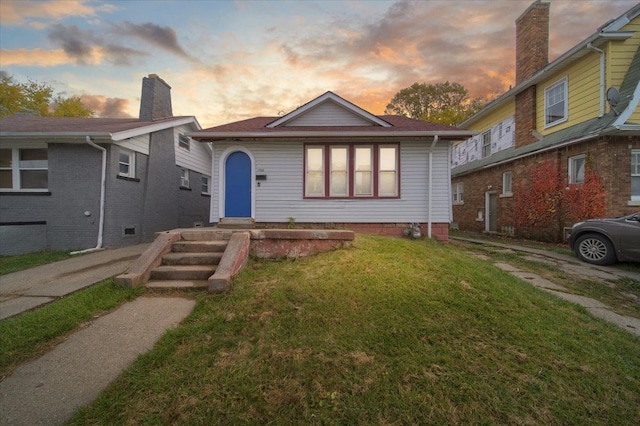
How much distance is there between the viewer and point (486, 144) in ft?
54.2

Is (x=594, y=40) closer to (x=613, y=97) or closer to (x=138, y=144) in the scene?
(x=613, y=97)

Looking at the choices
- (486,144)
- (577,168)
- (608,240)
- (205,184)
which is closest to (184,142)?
(205,184)

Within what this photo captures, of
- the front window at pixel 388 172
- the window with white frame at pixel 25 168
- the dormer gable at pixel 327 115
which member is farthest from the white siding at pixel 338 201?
the window with white frame at pixel 25 168

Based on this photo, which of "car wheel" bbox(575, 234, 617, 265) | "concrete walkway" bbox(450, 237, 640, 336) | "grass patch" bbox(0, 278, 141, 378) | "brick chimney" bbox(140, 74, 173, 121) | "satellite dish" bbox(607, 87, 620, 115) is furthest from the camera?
"brick chimney" bbox(140, 74, 173, 121)

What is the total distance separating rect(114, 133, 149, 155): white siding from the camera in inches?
366

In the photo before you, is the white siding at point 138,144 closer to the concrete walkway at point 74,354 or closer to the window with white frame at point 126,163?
the window with white frame at point 126,163

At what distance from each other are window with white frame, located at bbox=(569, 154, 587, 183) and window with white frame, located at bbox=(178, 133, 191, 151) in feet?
49.7

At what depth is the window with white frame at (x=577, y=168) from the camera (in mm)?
9641

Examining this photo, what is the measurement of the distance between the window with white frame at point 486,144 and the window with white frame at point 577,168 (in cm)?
640

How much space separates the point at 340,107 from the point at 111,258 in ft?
25.8

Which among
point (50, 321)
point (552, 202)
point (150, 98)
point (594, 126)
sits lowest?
point (50, 321)

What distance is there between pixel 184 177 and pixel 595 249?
14694 millimetres

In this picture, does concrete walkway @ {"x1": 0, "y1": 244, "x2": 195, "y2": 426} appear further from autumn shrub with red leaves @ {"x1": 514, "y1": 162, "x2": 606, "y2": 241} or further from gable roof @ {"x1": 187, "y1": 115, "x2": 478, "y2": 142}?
autumn shrub with red leaves @ {"x1": 514, "y1": 162, "x2": 606, "y2": 241}

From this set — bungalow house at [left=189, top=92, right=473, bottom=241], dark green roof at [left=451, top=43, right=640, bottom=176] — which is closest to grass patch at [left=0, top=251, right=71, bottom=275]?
bungalow house at [left=189, top=92, right=473, bottom=241]
